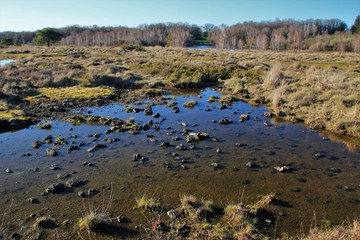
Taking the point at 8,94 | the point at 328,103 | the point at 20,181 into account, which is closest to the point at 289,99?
the point at 328,103

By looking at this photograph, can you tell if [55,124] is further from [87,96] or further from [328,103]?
[328,103]

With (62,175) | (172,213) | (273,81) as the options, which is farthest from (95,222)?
(273,81)

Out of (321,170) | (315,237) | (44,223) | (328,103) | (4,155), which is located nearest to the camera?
(315,237)

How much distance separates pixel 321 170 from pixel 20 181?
37.5 ft

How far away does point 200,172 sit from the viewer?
11852 mm

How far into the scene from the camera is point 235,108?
22.3 m

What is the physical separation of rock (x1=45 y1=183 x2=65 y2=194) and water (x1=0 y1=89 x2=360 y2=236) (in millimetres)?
298

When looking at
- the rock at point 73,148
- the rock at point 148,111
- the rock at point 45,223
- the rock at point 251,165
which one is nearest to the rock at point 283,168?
the rock at point 251,165

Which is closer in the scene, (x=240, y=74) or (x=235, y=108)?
(x=235, y=108)

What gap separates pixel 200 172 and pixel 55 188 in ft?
17.2

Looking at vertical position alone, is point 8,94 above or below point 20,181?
above

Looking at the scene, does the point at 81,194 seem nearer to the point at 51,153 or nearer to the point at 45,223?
the point at 45,223

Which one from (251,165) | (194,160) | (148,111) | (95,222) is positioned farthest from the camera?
(148,111)

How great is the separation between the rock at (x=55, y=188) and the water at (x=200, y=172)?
0.30 m
